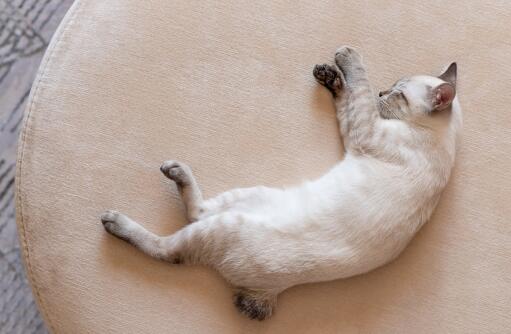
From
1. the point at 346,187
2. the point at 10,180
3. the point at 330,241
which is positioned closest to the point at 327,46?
the point at 346,187

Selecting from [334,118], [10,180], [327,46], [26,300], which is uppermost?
[327,46]

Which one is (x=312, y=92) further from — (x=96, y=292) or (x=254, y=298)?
(x=96, y=292)

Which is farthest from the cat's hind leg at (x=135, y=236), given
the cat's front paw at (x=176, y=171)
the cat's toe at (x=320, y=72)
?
the cat's toe at (x=320, y=72)

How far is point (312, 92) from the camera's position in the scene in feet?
4.70

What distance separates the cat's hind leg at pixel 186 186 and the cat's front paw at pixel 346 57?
479 millimetres

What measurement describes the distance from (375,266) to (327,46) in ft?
1.89

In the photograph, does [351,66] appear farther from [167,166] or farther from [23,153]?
[23,153]

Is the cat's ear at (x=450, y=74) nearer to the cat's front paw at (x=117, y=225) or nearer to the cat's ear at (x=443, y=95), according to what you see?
the cat's ear at (x=443, y=95)

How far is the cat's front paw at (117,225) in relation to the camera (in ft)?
4.31

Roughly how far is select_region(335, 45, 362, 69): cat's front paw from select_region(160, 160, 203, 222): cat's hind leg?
48 centimetres

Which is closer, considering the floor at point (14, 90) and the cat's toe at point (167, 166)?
the cat's toe at point (167, 166)

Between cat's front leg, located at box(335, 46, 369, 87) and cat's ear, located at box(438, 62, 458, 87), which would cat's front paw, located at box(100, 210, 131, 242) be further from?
cat's ear, located at box(438, 62, 458, 87)

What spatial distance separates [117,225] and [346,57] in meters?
0.71

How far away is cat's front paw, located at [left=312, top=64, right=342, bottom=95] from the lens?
141 centimetres
